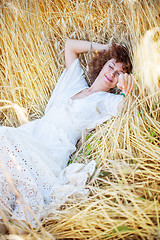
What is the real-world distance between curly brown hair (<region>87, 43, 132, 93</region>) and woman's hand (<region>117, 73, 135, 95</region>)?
40 cm

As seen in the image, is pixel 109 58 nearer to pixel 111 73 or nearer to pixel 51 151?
pixel 111 73

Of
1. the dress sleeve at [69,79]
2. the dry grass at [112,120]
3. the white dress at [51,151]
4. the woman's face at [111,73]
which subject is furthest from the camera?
the dress sleeve at [69,79]

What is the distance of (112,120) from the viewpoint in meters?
1.63

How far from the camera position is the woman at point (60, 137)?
1.31 metres

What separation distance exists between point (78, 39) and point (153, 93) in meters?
1.13

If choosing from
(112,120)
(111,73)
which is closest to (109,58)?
(111,73)

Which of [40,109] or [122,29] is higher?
[122,29]

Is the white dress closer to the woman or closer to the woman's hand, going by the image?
the woman

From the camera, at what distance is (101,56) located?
1.97m

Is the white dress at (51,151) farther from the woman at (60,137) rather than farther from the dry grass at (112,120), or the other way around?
the dry grass at (112,120)

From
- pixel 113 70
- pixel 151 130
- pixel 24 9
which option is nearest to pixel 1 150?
pixel 151 130

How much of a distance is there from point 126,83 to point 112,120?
1.15 ft

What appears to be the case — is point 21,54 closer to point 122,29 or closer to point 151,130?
point 122,29

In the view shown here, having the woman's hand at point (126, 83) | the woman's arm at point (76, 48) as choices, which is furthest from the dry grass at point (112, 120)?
the woman's arm at point (76, 48)
